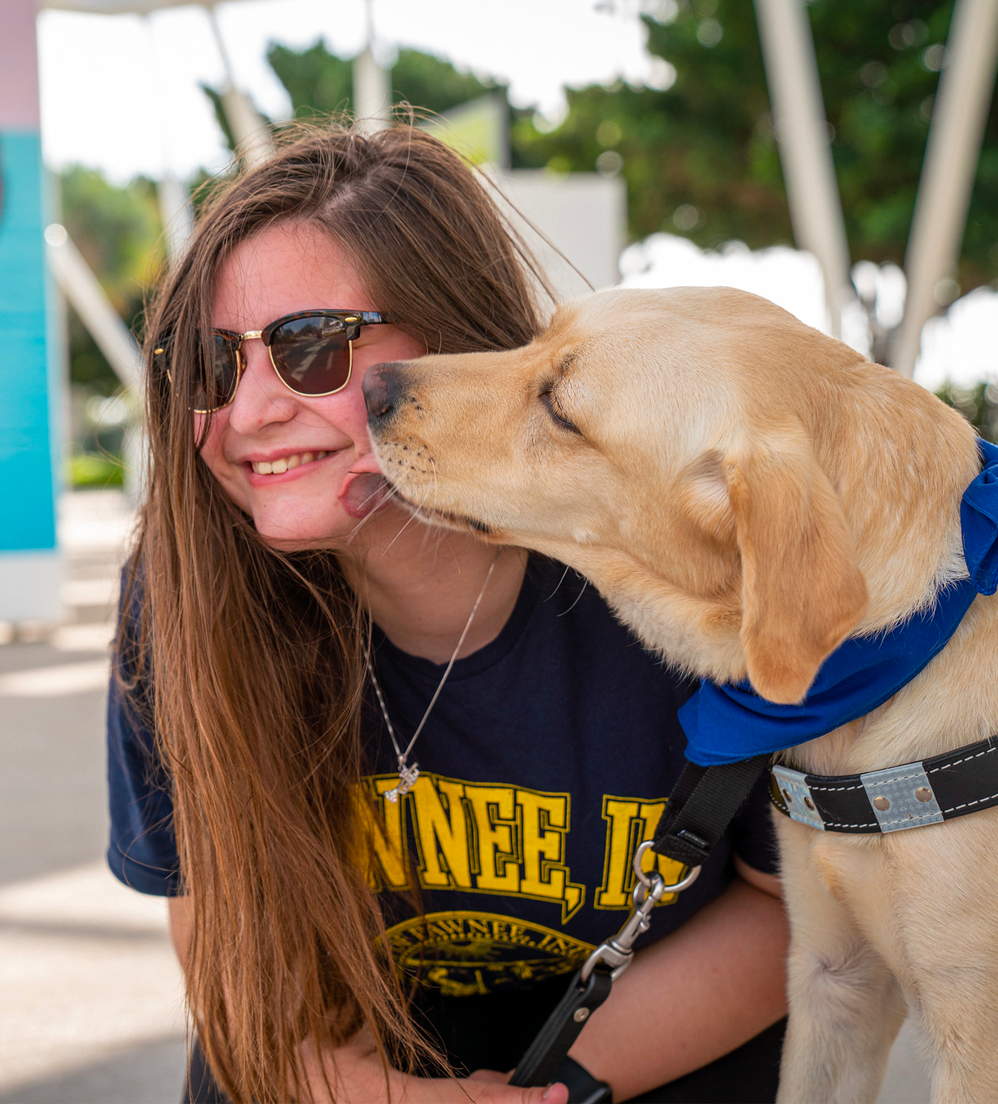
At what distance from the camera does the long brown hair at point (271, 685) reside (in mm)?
1910

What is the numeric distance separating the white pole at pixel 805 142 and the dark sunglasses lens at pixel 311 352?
8.14m

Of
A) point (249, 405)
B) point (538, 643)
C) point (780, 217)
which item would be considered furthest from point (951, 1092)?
point (780, 217)

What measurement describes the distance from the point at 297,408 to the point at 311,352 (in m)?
0.12

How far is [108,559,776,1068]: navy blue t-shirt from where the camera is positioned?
2000mm

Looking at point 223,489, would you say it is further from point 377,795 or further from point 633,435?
point 633,435

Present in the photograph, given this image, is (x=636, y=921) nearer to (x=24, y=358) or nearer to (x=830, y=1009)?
(x=830, y=1009)

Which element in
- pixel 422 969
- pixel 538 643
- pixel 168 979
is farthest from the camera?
pixel 168 979

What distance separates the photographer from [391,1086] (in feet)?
6.32

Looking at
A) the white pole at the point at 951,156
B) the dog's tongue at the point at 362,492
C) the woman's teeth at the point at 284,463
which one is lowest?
the dog's tongue at the point at 362,492

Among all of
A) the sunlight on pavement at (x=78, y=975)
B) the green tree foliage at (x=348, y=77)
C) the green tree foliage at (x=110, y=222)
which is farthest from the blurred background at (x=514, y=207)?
the green tree foliage at (x=110, y=222)

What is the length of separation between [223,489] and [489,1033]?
137 centimetres

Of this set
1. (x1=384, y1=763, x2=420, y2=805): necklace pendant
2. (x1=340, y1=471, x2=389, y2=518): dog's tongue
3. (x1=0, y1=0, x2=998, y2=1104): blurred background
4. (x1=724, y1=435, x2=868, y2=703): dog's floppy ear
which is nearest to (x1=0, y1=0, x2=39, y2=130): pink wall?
(x1=0, y1=0, x2=998, y2=1104): blurred background

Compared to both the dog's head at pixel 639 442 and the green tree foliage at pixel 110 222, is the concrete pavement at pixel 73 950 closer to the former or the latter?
the dog's head at pixel 639 442

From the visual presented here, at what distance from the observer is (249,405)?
1.90 meters
